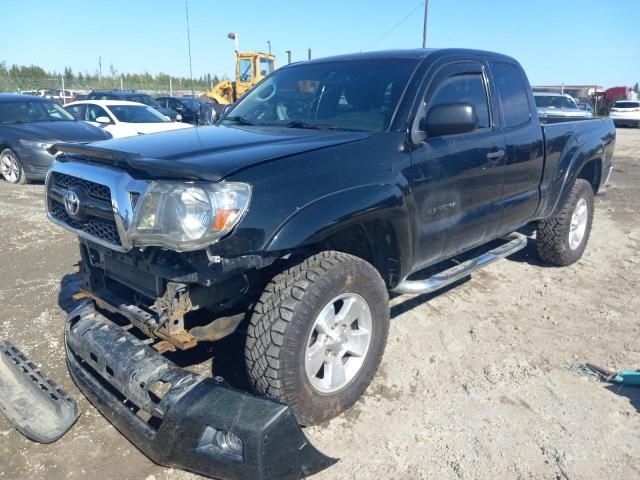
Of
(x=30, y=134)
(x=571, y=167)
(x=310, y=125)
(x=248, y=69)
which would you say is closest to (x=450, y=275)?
(x=310, y=125)

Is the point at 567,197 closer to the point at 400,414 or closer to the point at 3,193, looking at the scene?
the point at 400,414

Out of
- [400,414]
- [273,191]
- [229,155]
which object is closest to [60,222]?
[229,155]

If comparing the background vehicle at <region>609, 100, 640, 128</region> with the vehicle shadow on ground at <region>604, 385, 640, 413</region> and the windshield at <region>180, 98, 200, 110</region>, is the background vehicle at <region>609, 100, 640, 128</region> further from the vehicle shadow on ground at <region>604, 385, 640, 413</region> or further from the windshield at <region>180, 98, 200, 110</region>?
the vehicle shadow on ground at <region>604, 385, 640, 413</region>

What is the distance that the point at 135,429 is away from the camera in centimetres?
243

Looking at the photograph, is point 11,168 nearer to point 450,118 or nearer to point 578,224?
point 450,118

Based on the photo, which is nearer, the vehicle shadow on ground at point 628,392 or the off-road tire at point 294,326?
the off-road tire at point 294,326

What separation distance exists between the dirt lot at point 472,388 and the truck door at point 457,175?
71 centimetres

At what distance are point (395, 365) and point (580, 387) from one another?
1114 mm

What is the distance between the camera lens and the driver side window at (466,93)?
357 centimetres

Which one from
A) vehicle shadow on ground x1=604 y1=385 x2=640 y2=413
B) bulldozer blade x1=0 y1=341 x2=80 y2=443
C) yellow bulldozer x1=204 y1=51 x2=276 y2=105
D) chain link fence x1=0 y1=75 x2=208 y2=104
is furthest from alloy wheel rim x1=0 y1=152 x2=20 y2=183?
chain link fence x1=0 y1=75 x2=208 y2=104

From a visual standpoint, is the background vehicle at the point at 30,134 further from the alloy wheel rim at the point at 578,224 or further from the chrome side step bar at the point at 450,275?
the alloy wheel rim at the point at 578,224

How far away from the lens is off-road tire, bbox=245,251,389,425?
99.3 inches

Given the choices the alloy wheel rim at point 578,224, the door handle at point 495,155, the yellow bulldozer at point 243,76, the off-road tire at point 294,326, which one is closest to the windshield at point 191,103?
the yellow bulldozer at point 243,76

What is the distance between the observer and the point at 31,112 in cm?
1008
